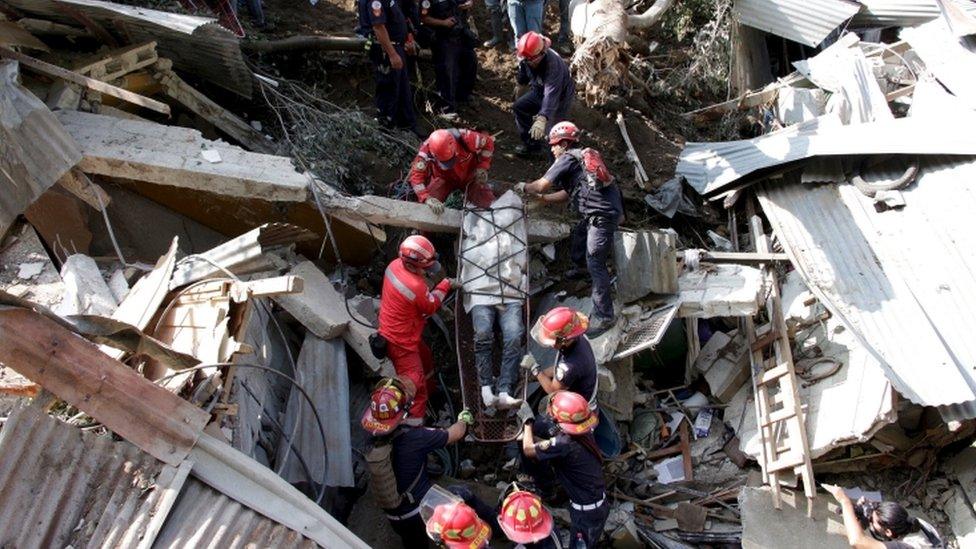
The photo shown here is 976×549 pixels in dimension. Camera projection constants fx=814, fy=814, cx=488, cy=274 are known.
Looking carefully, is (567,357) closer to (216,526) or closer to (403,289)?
(403,289)

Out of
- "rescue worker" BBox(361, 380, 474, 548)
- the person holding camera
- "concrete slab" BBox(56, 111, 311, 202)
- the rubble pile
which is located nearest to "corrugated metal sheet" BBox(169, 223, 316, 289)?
the rubble pile

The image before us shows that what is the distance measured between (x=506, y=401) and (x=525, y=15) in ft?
16.1

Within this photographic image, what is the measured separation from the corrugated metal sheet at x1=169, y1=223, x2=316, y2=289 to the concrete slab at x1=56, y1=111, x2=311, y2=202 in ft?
1.01

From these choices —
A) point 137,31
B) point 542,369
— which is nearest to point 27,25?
point 137,31

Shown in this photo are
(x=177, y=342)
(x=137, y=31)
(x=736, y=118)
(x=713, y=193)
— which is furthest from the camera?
(x=736, y=118)

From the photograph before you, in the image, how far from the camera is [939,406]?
615 cm

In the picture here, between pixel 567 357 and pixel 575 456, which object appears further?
pixel 567 357

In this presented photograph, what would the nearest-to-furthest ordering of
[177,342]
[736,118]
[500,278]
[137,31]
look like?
[177,342] < [500,278] < [137,31] < [736,118]

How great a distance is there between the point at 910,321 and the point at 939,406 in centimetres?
78

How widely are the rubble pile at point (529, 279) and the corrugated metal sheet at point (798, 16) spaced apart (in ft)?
4.78

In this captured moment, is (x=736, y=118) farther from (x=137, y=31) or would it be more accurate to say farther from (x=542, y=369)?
(x=137, y=31)

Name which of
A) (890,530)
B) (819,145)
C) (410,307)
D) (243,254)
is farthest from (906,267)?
(243,254)

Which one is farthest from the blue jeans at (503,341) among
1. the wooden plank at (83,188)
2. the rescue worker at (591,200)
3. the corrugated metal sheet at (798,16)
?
the corrugated metal sheet at (798,16)

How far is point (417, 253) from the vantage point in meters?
6.53
